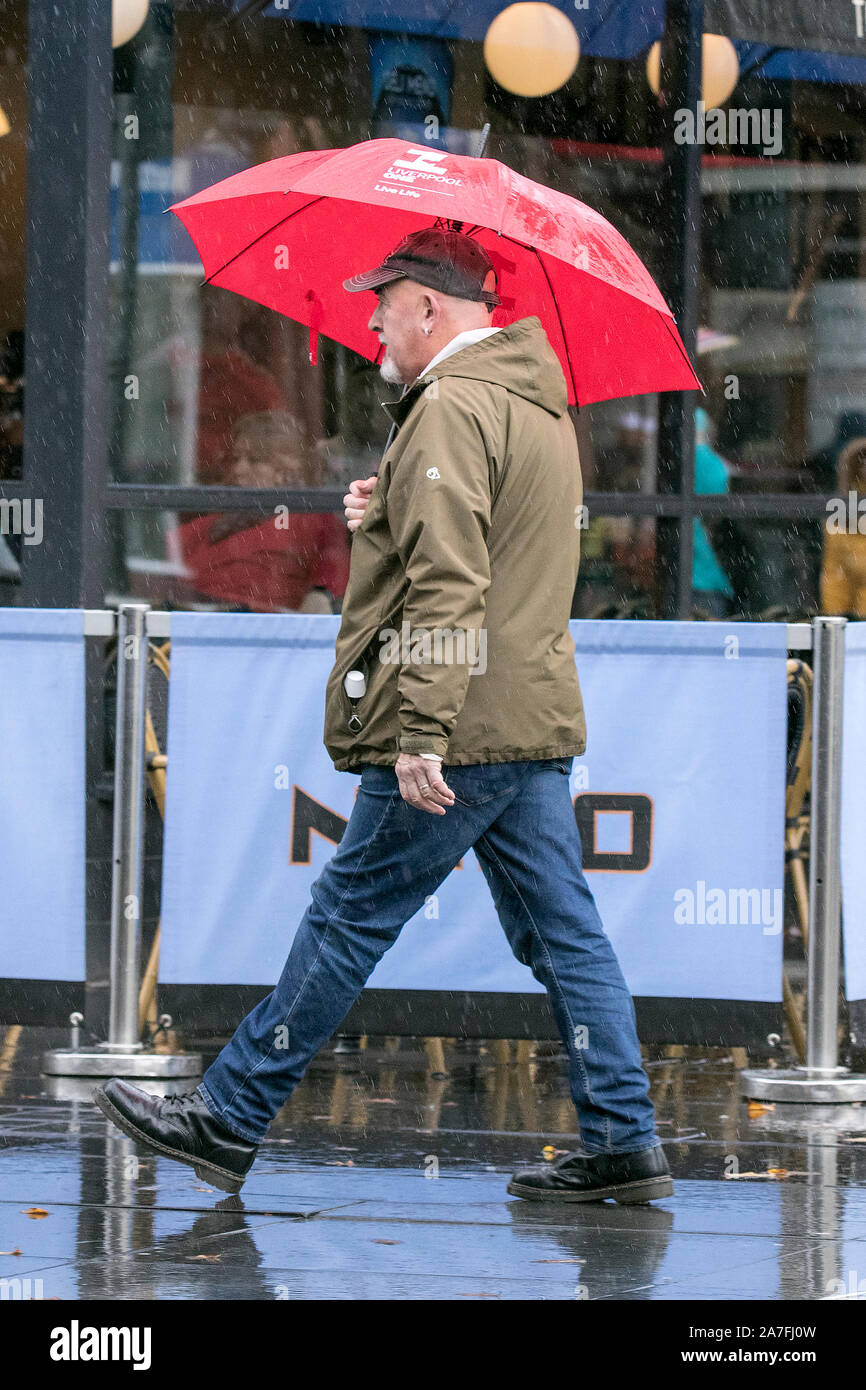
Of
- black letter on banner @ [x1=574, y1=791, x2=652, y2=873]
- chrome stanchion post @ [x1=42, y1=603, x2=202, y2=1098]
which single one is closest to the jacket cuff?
black letter on banner @ [x1=574, y1=791, x2=652, y2=873]

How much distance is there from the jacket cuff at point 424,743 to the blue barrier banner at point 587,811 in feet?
5.52

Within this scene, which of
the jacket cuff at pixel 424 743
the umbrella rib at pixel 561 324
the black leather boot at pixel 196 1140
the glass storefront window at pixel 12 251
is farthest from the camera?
the glass storefront window at pixel 12 251

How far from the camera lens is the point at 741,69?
9695mm

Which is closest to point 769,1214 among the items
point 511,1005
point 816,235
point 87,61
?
point 511,1005

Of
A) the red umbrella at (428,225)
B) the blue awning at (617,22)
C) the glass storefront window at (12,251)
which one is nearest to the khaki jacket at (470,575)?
the red umbrella at (428,225)

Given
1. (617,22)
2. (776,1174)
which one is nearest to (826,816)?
(776,1174)

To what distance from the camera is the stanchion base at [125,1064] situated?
21.4ft

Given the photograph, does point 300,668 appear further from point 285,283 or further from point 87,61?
point 87,61

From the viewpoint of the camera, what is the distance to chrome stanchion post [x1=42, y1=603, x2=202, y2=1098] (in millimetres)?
6527

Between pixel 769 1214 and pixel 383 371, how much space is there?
7.43ft

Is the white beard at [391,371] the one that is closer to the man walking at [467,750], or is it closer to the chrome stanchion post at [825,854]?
the man walking at [467,750]

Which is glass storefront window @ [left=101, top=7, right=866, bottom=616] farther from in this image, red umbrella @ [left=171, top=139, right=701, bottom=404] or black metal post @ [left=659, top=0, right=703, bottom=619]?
red umbrella @ [left=171, top=139, right=701, bottom=404]

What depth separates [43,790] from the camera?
257 inches
